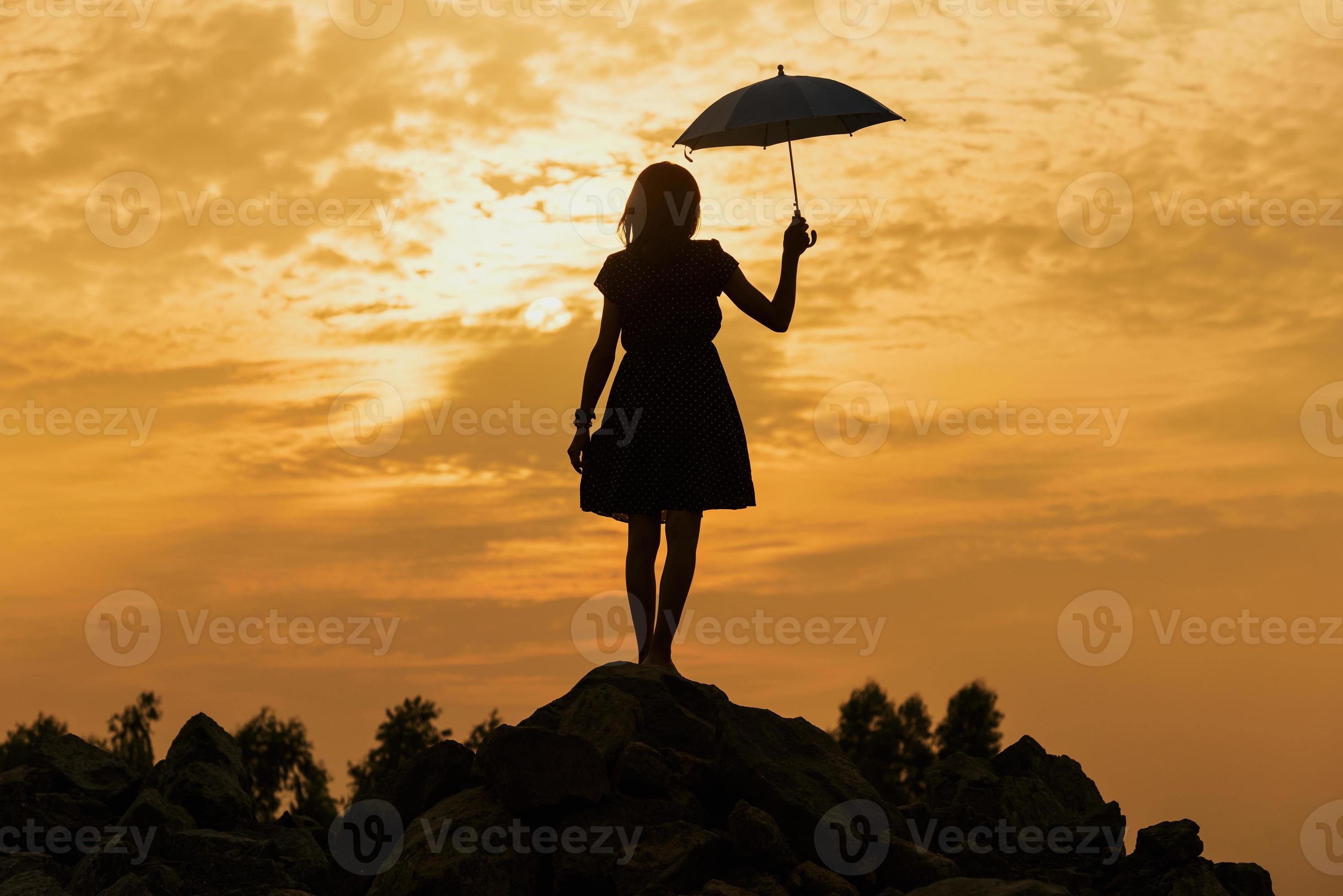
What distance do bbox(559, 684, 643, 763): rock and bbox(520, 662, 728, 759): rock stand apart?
0.18 feet

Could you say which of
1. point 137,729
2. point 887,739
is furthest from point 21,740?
point 887,739

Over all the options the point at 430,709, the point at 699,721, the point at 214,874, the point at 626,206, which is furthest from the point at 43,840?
the point at 430,709

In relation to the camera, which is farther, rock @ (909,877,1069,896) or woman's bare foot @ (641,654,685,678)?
woman's bare foot @ (641,654,685,678)

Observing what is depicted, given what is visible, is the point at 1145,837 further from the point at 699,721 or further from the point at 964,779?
the point at 699,721

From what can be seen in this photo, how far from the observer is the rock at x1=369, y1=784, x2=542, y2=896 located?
7852 mm

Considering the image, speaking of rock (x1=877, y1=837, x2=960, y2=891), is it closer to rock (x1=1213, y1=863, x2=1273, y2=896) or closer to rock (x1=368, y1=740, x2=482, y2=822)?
rock (x1=1213, y1=863, x2=1273, y2=896)

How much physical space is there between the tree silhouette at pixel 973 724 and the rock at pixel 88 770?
1883cm

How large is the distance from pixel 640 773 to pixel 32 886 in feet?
15.3

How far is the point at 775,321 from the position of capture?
9594mm

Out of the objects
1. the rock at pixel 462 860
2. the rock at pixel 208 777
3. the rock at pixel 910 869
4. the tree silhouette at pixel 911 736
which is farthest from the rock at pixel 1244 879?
the tree silhouette at pixel 911 736

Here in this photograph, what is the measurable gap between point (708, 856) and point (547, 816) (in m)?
1.12

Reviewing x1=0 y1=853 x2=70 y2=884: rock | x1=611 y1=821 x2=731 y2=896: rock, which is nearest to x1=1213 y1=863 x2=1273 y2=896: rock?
x1=611 y1=821 x2=731 y2=896: rock

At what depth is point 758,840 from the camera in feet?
26.5

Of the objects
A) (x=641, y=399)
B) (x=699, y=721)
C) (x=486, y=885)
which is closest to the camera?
(x=486, y=885)
